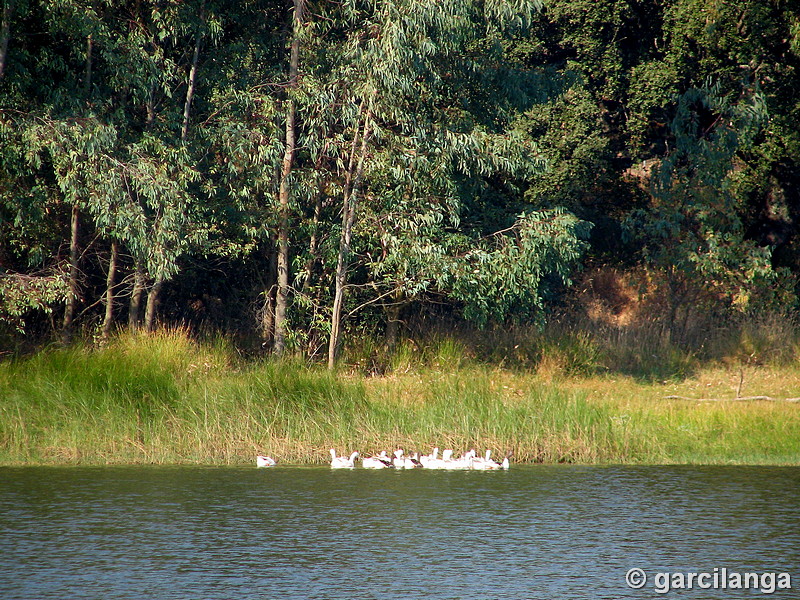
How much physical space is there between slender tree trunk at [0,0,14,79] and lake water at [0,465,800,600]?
22.8ft

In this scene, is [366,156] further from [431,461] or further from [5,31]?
[431,461]

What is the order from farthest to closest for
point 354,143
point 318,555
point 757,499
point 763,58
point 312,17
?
1. point 763,58
2. point 312,17
3. point 354,143
4. point 757,499
5. point 318,555

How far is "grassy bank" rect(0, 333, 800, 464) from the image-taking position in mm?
13195

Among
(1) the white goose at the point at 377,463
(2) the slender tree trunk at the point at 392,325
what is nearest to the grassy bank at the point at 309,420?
(1) the white goose at the point at 377,463

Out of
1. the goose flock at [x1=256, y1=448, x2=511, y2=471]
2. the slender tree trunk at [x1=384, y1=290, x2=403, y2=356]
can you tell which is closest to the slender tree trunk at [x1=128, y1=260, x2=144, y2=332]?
the slender tree trunk at [x1=384, y1=290, x2=403, y2=356]

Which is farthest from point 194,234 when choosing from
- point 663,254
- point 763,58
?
point 763,58

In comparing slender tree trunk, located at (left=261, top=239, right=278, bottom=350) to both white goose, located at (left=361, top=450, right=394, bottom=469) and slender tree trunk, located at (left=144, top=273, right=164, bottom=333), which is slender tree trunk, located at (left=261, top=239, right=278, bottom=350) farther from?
white goose, located at (left=361, top=450, right=394, bottom=469)

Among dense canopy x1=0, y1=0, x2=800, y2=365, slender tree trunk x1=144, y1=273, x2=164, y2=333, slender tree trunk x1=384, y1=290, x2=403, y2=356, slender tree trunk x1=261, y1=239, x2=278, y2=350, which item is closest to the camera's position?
dense canopy x1=0, y1=0, x2=800, y2=365

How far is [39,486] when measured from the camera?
36.9 ft

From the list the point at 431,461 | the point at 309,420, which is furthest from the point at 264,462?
the point at 431,461

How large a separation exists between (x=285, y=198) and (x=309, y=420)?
5.84m

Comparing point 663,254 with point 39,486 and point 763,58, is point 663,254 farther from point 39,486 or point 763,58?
point 39,486

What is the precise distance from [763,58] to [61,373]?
14953mm

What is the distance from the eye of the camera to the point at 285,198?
18.3 meters
